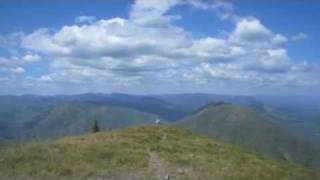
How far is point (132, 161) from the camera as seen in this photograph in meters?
33.9

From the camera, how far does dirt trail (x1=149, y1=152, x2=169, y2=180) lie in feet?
98.1

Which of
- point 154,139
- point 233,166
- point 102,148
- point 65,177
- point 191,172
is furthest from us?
point 154,139

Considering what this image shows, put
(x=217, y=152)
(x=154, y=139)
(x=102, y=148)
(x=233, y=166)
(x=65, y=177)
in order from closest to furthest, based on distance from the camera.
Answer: (x=65, y=177) < (x=233, y=166) < (x=102, y=148) < (x=217, y=152) < (x=154, y=139)

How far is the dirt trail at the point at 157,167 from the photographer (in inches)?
1177

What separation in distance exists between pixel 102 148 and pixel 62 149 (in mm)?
3281

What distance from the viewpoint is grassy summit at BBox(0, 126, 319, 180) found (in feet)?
98.3

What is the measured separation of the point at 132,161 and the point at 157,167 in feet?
7.79

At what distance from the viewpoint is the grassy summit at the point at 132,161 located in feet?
98.3

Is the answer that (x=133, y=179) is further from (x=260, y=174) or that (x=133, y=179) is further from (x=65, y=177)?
(x=260, y=174)

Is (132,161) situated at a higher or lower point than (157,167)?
higher

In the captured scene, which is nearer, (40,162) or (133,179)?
(133,179)

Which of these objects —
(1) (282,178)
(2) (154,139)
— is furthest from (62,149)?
(1) (282,178)

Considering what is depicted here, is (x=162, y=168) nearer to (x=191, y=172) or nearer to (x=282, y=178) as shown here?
(x=191, y=172)

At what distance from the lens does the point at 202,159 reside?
120ft
